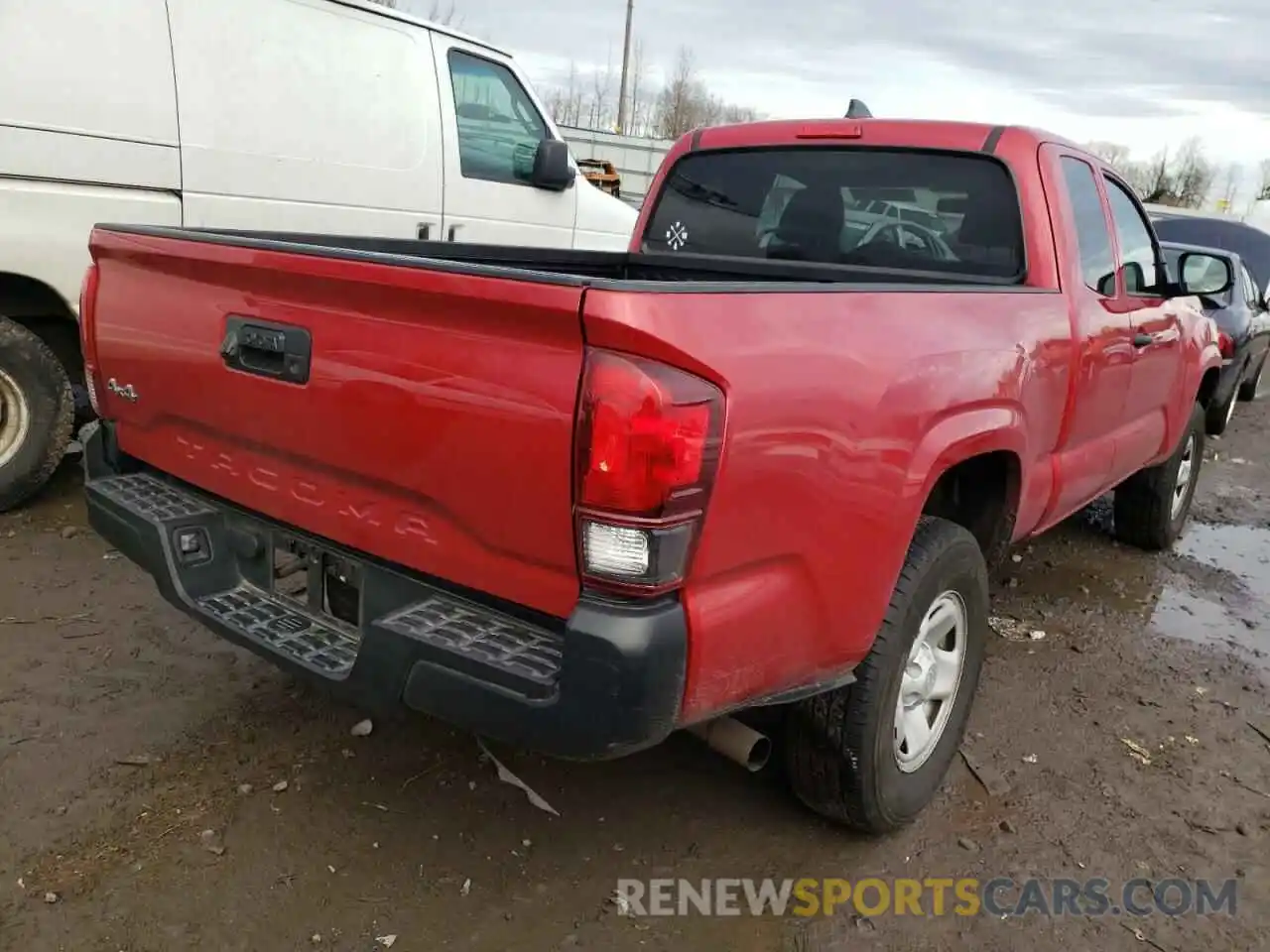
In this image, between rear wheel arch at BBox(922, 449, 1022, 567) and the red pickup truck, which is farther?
rear wheel arch at BBox(922, 449, 1022, 567)

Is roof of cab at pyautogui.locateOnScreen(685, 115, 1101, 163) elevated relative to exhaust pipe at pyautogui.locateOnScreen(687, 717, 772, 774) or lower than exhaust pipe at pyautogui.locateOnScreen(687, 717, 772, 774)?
elevated

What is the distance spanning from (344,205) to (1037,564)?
4.03 m

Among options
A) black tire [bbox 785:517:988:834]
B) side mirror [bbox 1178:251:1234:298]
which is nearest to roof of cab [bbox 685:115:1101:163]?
black tire [bbox 785:517:988:834]

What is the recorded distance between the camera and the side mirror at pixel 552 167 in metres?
5.91

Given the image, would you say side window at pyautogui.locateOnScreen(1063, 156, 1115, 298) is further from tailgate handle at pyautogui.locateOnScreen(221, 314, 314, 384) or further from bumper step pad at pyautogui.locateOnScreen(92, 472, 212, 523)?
bumper step pad at pyautogui.locateOnScreen(92, 472, 212, 523)

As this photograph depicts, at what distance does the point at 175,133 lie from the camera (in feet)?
15.0

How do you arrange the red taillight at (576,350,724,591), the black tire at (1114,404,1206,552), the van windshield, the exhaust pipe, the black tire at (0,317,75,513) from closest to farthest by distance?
the red taillight at (576,350,724,591)
the exhaust pipe
the van windshield
the black tire at (0,317,75,513)
the black tire at (1114,404,1206,552)

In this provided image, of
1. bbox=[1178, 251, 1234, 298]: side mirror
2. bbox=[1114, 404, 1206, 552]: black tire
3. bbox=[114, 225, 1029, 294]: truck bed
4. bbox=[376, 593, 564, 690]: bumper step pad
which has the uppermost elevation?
bbox=[114, 225, 1029, 294]: truck bed

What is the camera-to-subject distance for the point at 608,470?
1812 millimetres

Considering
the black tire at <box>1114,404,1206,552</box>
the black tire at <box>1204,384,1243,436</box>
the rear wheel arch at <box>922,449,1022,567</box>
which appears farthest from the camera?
the black tire at <box>1204,384,1243,436</box>

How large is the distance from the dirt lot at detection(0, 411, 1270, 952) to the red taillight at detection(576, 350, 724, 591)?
3.48ft

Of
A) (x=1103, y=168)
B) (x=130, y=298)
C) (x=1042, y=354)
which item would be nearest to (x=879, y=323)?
(x=1042, y=354)

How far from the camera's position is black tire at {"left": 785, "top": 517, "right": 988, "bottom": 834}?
2.48 meters

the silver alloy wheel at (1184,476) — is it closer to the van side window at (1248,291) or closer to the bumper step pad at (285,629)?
Answer: the bumper step pad at (285,629)
